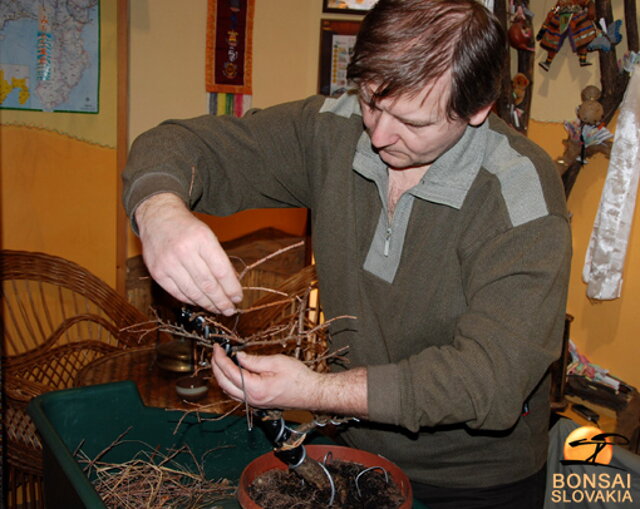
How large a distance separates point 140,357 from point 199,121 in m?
1.36

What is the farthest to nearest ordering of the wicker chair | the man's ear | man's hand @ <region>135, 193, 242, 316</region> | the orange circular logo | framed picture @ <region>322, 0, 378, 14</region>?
framed picture @ <region>322, 0, 378, 14</region>
the wicker chair
the orange circular logo
the man's ear
man's hand @ <region>135, 193, 242, 316</region>

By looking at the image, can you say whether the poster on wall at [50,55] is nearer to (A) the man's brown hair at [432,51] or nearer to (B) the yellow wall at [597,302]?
(A) the man's brown hair at [432,51]

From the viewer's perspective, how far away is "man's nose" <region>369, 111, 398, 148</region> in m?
1.32

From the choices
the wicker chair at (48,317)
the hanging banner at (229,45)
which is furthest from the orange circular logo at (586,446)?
the hanging banner at (229,45)

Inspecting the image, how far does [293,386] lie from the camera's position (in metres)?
1.18

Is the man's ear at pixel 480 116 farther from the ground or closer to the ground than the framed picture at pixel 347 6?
closer to the ground

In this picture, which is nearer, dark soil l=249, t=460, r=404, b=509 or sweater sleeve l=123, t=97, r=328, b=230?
dark soil l=249, t=460, r=404, b=509

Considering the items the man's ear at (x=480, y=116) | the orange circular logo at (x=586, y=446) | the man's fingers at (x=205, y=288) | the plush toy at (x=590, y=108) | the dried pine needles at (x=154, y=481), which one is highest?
the plush toy at (x=590, y=108)

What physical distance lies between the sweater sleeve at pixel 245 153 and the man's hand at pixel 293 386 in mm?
483

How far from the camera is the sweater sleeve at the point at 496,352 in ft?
3.85

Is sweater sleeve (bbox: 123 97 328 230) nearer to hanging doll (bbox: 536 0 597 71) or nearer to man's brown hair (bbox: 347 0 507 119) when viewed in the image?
man's brown hair (bbox: 347 0 507 119)

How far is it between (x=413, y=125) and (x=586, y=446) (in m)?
Answer: 1.50

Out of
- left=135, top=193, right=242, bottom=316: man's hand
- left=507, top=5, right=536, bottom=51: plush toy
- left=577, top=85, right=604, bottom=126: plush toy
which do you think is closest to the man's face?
left=135, top=193, right=242, bottom=316: man's hand

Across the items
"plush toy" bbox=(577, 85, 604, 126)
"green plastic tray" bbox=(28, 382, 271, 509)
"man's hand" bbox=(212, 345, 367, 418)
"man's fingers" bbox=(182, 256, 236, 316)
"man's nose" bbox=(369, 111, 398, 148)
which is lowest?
"green plastic tray" bbox=(28, 382, 271, 509)
